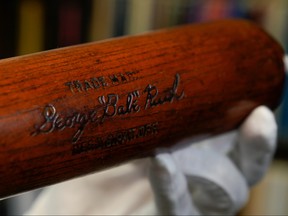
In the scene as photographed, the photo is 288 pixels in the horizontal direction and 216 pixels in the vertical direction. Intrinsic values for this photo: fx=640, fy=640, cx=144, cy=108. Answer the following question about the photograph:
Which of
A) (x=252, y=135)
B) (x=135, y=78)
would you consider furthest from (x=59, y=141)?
(x=252, y=135)

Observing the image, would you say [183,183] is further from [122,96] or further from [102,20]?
[102,20]

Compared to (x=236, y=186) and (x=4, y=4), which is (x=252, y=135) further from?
(x=4, y=4)

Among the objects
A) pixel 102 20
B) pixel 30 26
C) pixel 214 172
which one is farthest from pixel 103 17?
pixel 214 172

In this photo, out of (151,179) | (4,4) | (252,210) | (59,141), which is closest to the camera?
(59,141)

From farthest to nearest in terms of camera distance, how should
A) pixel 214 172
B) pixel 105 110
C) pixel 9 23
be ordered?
pixel 9 23 → pixel 214 172 → pixel 105 110

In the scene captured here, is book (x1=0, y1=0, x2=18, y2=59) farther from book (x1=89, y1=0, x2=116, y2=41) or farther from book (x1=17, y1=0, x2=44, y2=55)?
book (x1=89, y1=0, x2=116, y2=41)

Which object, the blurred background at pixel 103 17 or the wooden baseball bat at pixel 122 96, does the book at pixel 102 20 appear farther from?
the wooden baseball bat at pixel 122 96
